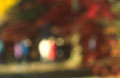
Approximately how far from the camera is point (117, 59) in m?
2.51

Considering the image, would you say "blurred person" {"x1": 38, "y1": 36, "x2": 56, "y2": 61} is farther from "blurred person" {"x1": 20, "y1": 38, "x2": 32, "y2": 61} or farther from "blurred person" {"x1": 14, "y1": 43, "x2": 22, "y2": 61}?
"blurred person" {"x1": 14, "y1": 43, "x2": 22, "y2": 61}

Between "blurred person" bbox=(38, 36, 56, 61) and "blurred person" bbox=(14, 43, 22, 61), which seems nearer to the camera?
"blurred person" bbox=(38, 36, 56, 61)

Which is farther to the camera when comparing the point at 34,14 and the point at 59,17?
the point at 34,14

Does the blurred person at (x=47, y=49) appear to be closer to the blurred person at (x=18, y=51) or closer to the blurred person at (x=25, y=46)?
the blurred person at (x=25, y=46)

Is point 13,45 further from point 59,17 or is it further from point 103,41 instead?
point 103,41

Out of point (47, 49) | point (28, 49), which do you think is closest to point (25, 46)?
point (28, 49)

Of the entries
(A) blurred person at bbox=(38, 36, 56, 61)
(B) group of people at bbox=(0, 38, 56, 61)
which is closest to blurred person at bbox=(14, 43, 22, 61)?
(B) group of people at bbox=(0, 38, 56, 61)

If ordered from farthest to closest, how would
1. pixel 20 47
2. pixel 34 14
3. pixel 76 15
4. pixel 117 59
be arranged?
pixel 20 47, pixel 34 14, pixel 76 15, pixel 117 59

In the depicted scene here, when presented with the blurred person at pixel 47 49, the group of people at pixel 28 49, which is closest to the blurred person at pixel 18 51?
the group of people at pixel 28 49

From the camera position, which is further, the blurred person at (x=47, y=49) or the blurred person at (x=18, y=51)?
the blurred person at (x=18, y=51)

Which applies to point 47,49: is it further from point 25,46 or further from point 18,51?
point 18,51

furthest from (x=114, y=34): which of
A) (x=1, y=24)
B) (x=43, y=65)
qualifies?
(x=1, y=24)

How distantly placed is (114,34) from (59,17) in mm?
980

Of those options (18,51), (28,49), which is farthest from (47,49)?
(18,51)
